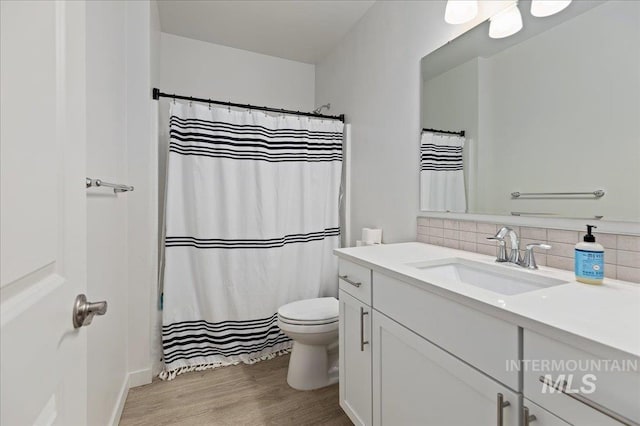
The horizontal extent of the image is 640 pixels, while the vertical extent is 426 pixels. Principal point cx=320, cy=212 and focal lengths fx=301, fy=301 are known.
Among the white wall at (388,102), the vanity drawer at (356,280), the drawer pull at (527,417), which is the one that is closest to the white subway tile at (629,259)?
the drawer pull at (527,417)

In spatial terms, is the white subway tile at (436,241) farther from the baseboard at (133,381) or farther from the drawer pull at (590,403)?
the baseboard at (133,381)

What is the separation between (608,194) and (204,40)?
299 centimetres

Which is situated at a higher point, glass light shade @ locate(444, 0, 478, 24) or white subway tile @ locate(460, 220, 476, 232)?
glass light shade @ locate(444, 0, 478, 24)

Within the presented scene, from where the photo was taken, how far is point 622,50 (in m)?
0.98

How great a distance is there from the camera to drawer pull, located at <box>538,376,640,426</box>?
0.53 meters

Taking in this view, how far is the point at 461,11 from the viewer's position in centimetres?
146

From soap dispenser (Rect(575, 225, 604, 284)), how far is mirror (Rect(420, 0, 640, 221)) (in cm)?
17

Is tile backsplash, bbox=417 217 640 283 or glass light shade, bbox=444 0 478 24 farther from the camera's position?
glass light shade, bbox=444 0 478 24

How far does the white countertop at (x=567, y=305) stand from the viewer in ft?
1.95

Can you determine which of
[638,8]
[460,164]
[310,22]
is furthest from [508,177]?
[310,22]

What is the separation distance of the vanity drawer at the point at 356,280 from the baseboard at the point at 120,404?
1284 millimetres

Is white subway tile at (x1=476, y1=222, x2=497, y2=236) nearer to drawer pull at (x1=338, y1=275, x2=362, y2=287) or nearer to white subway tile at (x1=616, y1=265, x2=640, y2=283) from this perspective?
white subway tile at (x1=616, y1=265, x2=640, y2=283)

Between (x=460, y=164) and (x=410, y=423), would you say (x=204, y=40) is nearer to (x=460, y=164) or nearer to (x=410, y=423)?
(x=460, y=164)

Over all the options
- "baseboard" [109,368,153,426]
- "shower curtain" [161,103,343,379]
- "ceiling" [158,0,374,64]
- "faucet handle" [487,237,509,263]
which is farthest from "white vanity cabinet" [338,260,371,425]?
"ceiling" [158,0,374,64]
